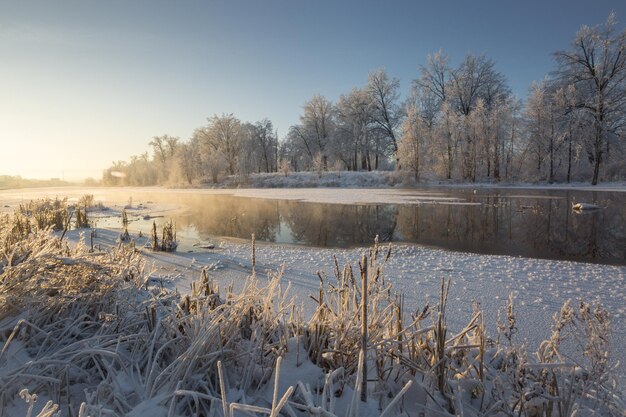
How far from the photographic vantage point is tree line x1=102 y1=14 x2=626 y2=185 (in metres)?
27.6

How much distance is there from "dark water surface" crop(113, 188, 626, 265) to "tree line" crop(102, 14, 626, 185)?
17.5 meters

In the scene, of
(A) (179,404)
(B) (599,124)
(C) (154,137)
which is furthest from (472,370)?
(C) (154,137)

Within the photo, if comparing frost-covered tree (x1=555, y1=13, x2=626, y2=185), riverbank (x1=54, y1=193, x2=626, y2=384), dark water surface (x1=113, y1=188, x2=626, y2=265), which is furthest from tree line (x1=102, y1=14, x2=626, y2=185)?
riverbank (x1=54, y1=193, x2=626, y2=384)

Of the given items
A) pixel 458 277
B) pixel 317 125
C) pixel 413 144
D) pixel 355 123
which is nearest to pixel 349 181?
pixel 413 144

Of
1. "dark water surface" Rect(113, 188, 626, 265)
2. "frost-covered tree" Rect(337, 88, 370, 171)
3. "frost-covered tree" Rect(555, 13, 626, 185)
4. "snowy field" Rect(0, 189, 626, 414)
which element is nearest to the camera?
"snowy field" Rect(0, 189, 626, 414)

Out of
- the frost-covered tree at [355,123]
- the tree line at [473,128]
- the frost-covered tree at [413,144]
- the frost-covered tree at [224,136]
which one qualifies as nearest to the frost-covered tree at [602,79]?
the tree line at [473,128]

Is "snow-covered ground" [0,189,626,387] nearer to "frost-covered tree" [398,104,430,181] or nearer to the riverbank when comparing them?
the riverbank

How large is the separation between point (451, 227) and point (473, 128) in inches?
1068

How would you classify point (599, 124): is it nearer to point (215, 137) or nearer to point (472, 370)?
point (472, 370)

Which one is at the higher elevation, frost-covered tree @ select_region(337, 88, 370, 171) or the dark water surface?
frost-covered tree @ select_region(337, 88, 370, 171)

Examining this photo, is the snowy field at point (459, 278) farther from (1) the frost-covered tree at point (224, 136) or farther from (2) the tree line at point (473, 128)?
(1) the frost-covered tree at point (224, 136)

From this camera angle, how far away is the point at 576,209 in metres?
13.5

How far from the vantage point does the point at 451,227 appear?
11.2 metres

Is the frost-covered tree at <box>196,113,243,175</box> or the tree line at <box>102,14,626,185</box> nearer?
the tree line at <box>102,14,626,185</box>
